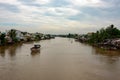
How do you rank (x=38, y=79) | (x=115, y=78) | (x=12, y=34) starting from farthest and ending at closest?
1. (x=12, y=34)
2. (x=115, y=78)
3. (x=38, y=79)

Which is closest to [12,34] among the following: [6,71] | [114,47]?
[114,47]

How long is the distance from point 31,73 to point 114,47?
94.7 feet

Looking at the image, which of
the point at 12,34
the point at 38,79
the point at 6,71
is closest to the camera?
the point at 38,79

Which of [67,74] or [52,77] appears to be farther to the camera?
[67,74]

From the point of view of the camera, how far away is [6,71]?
18.3 m

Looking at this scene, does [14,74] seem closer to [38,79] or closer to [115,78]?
[38,79]

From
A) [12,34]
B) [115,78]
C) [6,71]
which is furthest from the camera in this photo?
[12,34]

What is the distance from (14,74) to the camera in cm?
1720

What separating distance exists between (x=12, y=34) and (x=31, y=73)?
148ft

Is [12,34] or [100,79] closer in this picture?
[100,79]

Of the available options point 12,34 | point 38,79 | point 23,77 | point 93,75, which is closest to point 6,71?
Result: point 23,77

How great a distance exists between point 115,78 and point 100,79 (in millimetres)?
1490

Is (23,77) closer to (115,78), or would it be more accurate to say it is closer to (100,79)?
(100,79)

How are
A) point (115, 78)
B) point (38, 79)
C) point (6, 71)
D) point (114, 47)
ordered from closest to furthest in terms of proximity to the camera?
1. point (38, 79)
2. point (115, 78)
3. point (6, 71)
4. point (114, 47)
